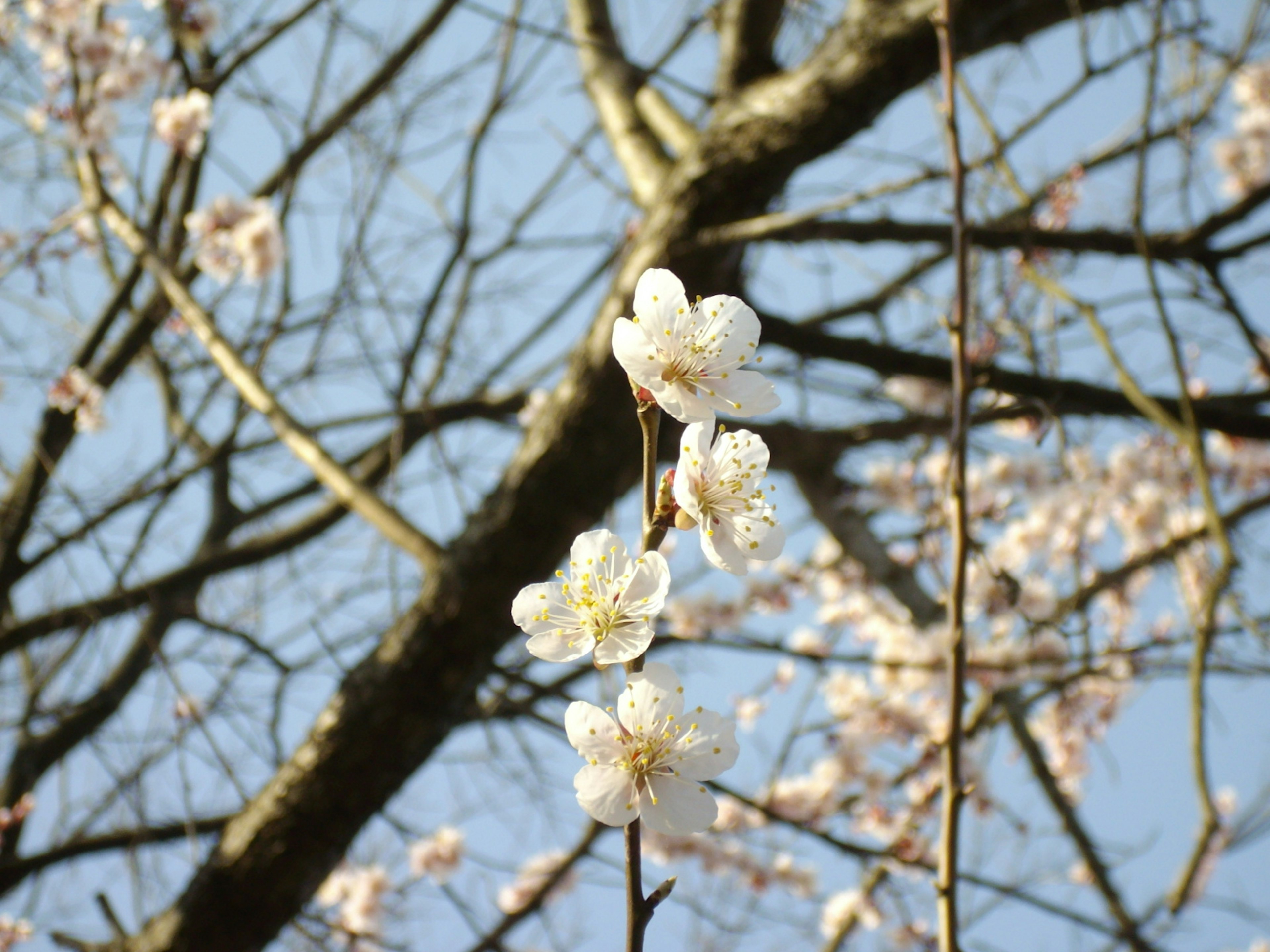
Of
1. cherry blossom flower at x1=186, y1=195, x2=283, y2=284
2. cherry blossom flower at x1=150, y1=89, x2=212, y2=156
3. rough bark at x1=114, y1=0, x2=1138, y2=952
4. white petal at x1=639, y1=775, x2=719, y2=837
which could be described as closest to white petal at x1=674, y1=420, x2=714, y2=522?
white petal at x1=639, y1=775, x2=719, y2=837

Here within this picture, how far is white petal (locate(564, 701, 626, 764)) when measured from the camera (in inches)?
28.7

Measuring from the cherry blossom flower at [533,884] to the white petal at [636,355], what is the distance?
9.03 ft

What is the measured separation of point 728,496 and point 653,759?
23 cm

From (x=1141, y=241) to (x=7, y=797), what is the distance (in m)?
3.69

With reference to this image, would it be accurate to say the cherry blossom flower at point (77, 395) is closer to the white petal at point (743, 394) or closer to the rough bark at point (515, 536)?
the rough bark at point (515, 536)

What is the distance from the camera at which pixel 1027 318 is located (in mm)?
2229

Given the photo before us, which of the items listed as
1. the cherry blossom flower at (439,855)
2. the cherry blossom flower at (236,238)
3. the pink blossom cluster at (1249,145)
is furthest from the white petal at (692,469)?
the pink blossom cluster at (1249,145)

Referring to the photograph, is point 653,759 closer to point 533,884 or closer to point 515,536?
point 515,536

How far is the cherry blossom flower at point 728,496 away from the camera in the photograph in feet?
2.32

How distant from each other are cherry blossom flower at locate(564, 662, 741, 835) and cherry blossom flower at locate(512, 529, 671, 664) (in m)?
0.05

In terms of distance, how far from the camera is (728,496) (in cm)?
76

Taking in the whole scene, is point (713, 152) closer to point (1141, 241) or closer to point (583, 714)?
point (1141, 241)

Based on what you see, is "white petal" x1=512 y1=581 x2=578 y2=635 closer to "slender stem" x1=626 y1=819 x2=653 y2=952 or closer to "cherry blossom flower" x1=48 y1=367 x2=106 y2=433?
"slender stem" x1=626 y1=819 x2=653 y2=952

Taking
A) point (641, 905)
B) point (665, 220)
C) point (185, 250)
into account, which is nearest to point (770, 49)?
point (665, 220)
